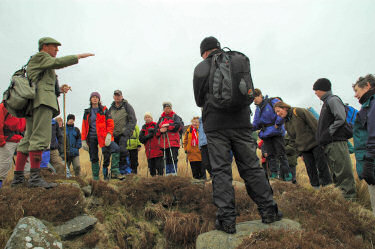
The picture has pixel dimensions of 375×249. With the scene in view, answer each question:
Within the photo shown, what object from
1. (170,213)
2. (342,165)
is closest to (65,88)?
(170,213)

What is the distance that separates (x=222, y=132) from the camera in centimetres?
338

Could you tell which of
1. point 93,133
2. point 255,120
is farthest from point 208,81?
point 93,133

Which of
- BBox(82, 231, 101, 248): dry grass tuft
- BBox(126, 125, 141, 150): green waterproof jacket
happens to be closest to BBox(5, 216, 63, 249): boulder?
BBox(82, 231, 101, 248): dry grass tuft

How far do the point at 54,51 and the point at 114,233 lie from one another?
10.5ft

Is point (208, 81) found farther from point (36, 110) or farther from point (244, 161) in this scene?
point (36, 110)

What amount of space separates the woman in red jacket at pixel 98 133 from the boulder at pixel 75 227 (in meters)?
2.90

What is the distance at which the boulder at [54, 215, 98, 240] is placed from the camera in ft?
11.8

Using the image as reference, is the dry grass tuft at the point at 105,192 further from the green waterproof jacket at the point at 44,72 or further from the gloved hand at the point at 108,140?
the green waterproof jacket at the point at 44,72

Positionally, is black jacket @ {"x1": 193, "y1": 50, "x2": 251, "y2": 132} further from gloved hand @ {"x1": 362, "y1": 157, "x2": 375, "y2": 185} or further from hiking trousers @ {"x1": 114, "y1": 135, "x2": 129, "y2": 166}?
hiking trousers @ {"x1": 114, "y1": 135, "x2": 129, "y2": 166}

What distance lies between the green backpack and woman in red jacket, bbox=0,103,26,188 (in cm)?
101

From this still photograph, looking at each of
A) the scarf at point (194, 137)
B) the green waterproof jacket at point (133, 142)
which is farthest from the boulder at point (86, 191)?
the scarf at point (194, 137)

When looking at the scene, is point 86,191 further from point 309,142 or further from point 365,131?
point 365,131

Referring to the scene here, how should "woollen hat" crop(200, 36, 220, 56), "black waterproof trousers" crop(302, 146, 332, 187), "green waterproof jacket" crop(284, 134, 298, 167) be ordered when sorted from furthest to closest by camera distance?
"green waterproof jacket" crop(284, 134, 298, 167) < "black waterproof trousers" crop(302, 146, 332, 187) < "woollen hat" crop(200, 36, 220, 56)

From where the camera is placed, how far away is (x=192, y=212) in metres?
5.04
